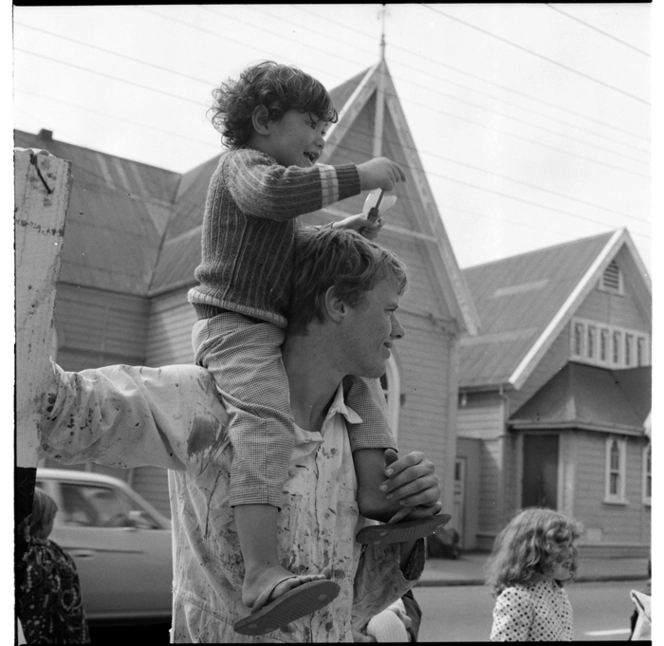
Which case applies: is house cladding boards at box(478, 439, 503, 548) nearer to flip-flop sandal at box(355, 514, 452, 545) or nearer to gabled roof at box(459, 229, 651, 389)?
gabled roof at box(459, 229, 651, 389)

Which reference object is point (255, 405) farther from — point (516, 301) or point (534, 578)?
point (516, 301)

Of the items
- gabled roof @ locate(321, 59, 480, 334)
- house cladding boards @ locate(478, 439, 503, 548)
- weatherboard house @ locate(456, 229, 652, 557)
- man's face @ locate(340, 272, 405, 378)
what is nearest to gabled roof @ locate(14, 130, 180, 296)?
gabled roof @ locate(321, 59, 480, 334)

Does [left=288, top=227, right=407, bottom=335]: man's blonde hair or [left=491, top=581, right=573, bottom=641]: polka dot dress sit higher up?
[left=288, top=227, right=407, bottom=335]: man's blonde hair

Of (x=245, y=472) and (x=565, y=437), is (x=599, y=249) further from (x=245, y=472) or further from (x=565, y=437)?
(x=245, y=472)

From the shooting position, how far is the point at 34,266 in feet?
2.92

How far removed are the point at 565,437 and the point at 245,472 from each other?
11708 millimetres

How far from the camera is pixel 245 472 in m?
1.07

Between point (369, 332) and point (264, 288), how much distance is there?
158 millimetres

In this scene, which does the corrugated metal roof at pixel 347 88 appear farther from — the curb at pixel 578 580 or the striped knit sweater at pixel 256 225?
the striped knit sweater at pixel 256 225

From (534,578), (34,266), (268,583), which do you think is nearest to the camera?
(34,266)

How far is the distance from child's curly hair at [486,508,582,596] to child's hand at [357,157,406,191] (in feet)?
4.63

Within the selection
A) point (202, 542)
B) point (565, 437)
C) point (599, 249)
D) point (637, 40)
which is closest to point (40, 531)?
point (202, 542)

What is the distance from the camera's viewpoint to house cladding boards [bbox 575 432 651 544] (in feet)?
39.0

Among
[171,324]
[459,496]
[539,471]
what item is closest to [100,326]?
[171,324]
